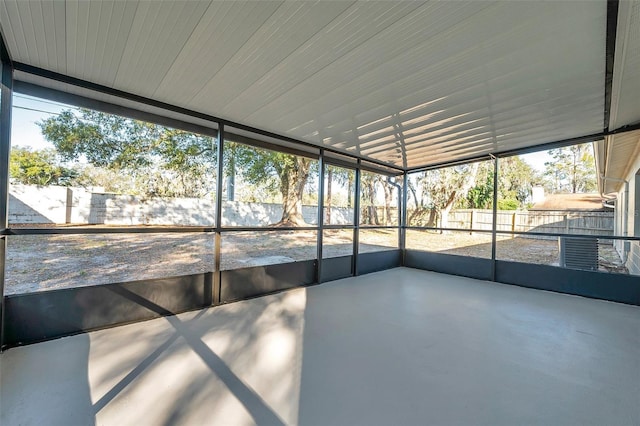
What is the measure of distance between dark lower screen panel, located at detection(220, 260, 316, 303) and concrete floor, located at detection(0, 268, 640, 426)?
362mm

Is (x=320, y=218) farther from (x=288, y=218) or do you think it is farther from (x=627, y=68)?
(x=627, y=68)

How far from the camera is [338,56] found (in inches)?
80.7

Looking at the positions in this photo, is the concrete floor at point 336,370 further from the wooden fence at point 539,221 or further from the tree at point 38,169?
the wooden fence at point 539,221

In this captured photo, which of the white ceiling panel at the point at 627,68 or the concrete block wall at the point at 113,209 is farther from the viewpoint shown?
the concrete block wall at the point at 113,209

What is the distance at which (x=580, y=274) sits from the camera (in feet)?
13.6

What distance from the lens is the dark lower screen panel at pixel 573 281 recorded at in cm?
377

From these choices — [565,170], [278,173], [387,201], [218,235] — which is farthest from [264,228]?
[565,170]

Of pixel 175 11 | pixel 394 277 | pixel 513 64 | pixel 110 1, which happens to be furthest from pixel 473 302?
pixel 110 1

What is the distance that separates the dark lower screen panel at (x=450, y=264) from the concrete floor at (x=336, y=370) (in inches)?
71.1

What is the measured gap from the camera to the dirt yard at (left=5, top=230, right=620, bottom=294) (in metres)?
2.70

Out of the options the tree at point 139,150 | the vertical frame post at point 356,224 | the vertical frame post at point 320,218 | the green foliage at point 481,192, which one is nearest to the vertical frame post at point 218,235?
the tree at point 139,150

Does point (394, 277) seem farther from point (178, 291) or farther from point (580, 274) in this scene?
point (178, 291)

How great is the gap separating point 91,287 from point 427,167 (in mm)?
6130

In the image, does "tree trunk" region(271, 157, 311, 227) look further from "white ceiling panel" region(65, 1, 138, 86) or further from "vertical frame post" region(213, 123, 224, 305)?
"white ceiling panel" region(65, 1, 138, 86)
